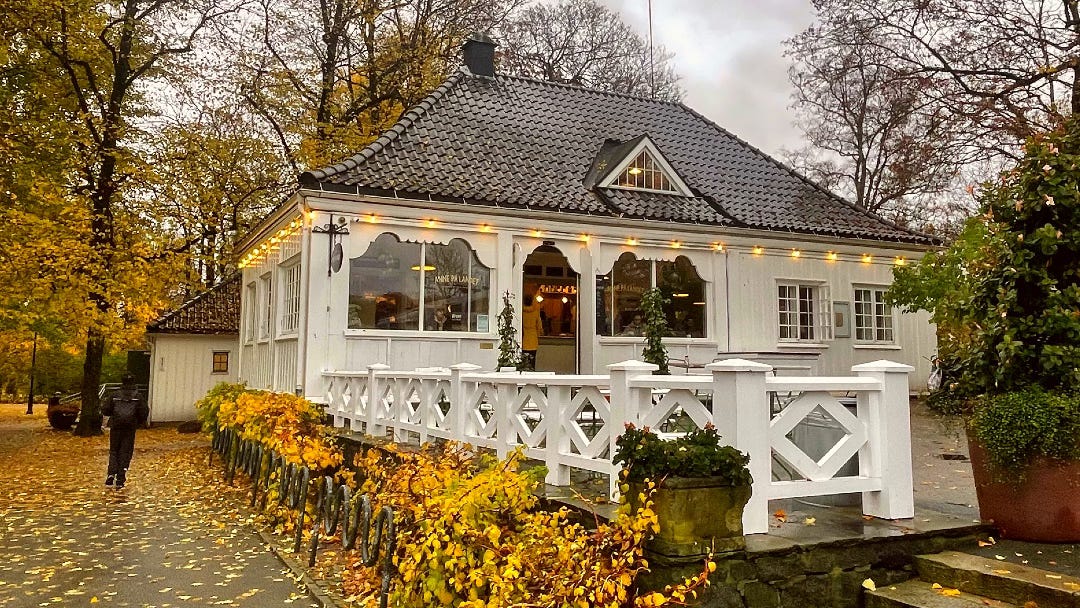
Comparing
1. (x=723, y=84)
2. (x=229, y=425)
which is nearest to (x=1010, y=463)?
(x=229, y=425)

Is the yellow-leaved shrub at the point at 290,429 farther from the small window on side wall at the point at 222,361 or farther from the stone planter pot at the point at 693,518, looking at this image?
the small window on side wall at the point at 222,361

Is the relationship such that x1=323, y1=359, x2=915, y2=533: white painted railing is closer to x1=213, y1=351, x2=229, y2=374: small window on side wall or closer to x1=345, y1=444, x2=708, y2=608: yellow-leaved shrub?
x1=345, y1=444, x2=708, y2=608: yellow-leaved shrub

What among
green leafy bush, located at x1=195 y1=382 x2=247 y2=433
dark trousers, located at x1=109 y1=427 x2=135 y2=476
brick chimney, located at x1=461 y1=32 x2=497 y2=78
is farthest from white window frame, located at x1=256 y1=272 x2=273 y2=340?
brick chimney, located at x1=461 y1=32 x2=497 y2=78

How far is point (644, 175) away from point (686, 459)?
35.1 ft

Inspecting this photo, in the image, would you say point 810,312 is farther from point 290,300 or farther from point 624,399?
point 624,399

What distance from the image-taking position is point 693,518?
384 cm

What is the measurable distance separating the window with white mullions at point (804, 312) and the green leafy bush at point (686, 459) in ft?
35.7

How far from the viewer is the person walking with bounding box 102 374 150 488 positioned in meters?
11.0

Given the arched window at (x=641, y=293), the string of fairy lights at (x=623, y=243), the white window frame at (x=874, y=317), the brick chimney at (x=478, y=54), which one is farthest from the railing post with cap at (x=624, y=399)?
the brick chimney at (x=478, y=54)

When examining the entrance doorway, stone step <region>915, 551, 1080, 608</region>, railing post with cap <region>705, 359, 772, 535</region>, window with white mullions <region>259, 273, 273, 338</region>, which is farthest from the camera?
the entrance doorway

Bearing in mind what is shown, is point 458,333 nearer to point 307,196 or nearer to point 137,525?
point 307,196

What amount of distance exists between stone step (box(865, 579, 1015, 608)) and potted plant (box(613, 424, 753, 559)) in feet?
2.80

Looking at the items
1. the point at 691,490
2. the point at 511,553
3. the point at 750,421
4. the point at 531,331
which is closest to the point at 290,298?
the point at 531,331

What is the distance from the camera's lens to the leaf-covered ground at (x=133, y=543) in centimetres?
569
